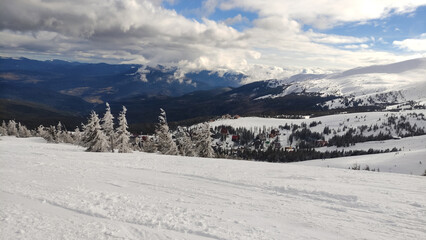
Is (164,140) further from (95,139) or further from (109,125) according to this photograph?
(95,139)

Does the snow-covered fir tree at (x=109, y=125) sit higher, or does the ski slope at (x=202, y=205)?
the snow-covered fir tree at (x=109, y=125)

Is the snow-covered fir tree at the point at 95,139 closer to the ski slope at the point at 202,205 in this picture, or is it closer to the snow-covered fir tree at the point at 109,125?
the snow-covered fir tree at the point at 109,125

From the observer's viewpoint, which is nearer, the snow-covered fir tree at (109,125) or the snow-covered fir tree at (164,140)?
the snow-covered fir tree at (109,125)

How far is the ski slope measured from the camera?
8.54 meters

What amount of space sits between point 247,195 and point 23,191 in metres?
10.7

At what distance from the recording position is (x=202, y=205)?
11.0 meters

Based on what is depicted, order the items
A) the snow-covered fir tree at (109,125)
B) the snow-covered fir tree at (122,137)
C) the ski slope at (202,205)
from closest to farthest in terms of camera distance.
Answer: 1. the ski slope at (202,205)
2. the snow-covered fir tree at (122,137)
3. the snow-covered fir tree at (109,125)

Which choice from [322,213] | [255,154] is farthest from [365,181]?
[255,154]

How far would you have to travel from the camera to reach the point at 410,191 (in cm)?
1334

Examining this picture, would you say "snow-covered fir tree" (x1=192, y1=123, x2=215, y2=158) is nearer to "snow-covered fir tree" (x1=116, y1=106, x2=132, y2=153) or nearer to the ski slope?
"snow-covered fir tree" (x1=116, y1=106, x2=132, y2=153)

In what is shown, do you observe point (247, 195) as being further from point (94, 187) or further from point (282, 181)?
point (94, 187)

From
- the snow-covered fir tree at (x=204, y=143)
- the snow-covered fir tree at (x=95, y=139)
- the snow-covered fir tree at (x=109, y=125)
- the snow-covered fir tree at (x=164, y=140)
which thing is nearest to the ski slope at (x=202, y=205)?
the snow-covered fir tree at (x=95, y=139)

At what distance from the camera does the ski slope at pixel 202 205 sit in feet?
28.0

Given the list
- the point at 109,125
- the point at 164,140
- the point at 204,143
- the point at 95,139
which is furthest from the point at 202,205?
the point at 204,143
